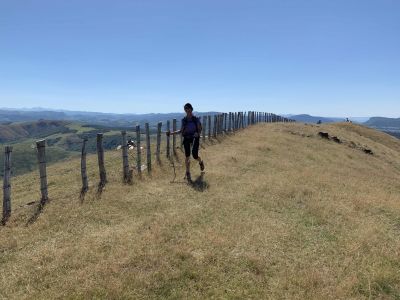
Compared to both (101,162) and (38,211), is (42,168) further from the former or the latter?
(101,162)

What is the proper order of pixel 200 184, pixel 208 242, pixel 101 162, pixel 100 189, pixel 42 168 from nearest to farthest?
pixel 208 242, pixel 42 168, pixel 100 189, pixel 101 162, pixel 200 184

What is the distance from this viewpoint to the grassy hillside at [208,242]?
9383 mm

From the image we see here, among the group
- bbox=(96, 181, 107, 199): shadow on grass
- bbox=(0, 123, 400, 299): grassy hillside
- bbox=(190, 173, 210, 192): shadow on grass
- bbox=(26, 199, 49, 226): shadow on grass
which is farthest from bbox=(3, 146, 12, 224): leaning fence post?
bbox=(190, 173, 210, 192): shadow on grass

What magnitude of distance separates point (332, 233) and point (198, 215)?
15.0ft

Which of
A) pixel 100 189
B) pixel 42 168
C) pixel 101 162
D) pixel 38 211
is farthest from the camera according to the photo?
pixel 101 162

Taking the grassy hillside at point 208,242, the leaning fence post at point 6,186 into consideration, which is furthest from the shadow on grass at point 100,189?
the leaning fence post at point 6,186

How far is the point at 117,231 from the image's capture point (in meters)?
12.3

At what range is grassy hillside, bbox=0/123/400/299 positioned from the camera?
9.38m

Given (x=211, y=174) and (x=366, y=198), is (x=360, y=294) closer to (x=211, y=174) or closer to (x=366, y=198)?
(x=366, y=198)

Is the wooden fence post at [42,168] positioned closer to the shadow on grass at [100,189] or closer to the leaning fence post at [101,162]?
the shadow on grass at [100,189]

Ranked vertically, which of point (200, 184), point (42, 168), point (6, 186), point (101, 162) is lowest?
point (200, 184)

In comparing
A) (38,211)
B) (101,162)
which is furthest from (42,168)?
(101,162)

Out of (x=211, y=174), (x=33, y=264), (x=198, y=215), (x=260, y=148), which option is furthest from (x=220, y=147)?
(x=33, y=264)

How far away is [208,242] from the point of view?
1154 centimetres
